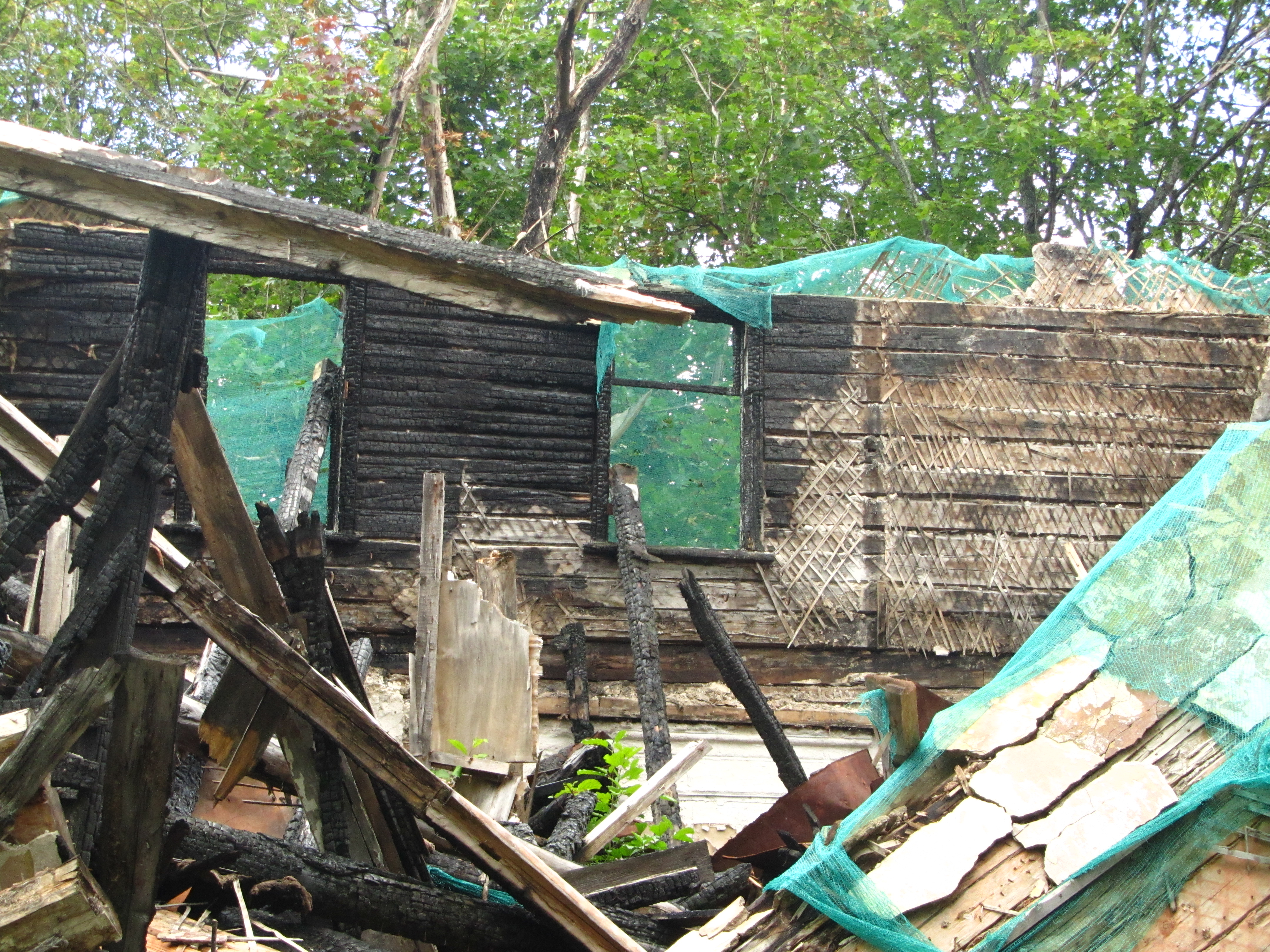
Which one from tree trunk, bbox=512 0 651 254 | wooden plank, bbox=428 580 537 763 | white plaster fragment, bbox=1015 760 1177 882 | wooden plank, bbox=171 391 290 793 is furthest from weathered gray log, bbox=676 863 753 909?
tree trunk, bbox=512 0 651 254

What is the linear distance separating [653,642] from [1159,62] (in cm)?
1544

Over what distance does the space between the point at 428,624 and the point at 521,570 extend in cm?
276

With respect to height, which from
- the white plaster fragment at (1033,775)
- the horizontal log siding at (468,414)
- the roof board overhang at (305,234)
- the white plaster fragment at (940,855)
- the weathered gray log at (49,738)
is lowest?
the white plaster fragment at (940,855)

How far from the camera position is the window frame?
905 centimetres

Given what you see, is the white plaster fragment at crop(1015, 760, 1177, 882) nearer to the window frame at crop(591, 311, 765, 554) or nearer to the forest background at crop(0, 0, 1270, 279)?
the window frame at crop(591, 311, 765, 554)

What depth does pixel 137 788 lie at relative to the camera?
126 inches

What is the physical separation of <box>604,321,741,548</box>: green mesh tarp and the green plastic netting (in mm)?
6544

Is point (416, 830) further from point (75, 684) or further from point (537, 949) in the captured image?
point (75, 684)

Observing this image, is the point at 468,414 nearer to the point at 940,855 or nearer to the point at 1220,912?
the point at 940,855

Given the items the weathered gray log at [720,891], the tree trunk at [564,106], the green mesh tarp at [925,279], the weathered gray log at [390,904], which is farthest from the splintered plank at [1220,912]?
the tree trunk at [564,106]

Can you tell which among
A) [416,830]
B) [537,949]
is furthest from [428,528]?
[537,949]

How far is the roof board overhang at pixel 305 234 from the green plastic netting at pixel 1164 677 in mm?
2056

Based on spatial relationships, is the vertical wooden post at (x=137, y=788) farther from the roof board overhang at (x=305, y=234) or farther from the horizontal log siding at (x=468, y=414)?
the horizontal log siding at (x=468, y=414)

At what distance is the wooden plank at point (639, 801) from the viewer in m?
5.30
